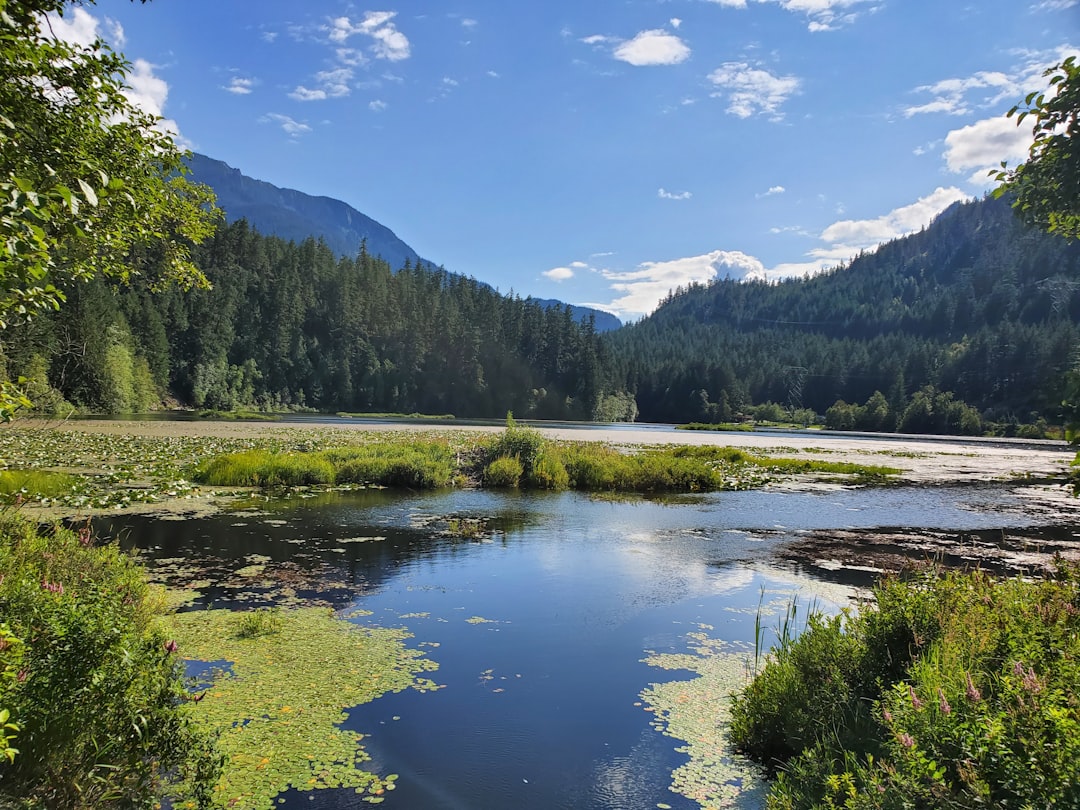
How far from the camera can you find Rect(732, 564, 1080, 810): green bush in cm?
364

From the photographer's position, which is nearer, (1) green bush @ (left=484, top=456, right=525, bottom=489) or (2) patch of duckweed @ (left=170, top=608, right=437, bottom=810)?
(2) patch of duckweed @ (left=170, top=608, right=437, bottom=810)

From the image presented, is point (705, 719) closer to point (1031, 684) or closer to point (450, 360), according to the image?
point (1031, 684)

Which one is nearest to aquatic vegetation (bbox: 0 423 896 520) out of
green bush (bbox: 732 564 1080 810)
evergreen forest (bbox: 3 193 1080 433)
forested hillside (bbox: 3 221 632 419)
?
green bush (bbox: 732 564 1080 810)

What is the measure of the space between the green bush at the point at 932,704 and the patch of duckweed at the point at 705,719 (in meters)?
0.38

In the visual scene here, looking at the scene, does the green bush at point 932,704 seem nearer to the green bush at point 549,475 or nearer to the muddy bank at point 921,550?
the muddy bank at point 921,550

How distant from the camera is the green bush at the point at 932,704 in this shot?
3.64 m

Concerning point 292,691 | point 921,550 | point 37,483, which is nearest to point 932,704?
point 292,691

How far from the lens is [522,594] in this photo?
13.2m

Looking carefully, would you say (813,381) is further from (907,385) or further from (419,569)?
(419,569)

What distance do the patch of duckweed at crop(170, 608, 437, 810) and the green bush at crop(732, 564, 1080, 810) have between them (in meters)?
4.44

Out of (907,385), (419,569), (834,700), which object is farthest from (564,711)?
(907,385)

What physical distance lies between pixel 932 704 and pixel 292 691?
24.2ft

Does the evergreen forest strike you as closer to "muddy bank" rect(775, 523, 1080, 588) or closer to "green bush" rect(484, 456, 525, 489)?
"green bush" rect(484, 456, 525, 489)

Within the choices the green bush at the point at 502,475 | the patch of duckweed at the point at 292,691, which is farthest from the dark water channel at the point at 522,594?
the green bush at the point at 502,475
